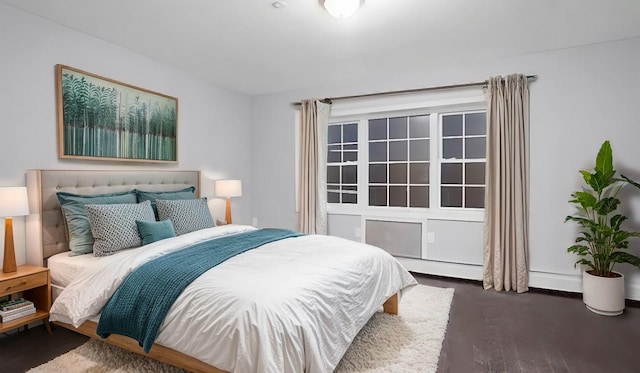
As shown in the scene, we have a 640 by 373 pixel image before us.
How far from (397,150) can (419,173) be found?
0.41 m

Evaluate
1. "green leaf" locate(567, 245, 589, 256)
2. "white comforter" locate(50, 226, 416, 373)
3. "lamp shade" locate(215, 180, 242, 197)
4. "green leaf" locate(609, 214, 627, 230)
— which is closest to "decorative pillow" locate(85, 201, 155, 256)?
"white comforter" locate(50, 226, 416, 373)

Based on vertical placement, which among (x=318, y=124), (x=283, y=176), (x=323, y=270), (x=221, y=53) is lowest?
(x=323, y=270)

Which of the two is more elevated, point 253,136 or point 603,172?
point 253,136

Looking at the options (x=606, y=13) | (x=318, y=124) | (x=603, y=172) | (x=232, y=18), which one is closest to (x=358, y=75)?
(x=318, y=124)

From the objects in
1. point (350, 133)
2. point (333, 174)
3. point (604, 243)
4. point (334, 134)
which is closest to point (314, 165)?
point (333, 174)

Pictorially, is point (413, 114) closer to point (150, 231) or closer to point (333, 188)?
point (333, 188)

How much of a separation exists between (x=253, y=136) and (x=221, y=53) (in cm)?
182

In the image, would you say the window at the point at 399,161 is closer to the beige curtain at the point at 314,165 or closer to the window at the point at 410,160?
the window at the point at 410,160

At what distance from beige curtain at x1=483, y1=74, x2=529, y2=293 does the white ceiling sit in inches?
17.3

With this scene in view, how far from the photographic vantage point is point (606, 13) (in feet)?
8.80

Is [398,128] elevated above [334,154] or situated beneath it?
elevated above

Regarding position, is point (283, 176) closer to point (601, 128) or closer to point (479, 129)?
point (479, 129)

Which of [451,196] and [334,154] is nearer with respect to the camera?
[451,196]

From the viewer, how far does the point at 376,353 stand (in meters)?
2.25
